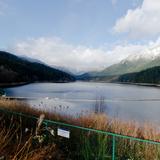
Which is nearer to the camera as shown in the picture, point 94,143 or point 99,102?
point 94,143

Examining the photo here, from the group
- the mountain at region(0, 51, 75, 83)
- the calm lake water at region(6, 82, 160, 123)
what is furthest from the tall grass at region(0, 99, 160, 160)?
the mountain at region(0, 51, 75, 83)

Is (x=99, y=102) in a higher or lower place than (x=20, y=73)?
lower

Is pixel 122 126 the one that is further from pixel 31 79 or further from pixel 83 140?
pixel 31 79

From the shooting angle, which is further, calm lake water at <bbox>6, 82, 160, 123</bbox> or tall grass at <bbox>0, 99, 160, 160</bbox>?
calm lake water at <bbox>6, 82, 160, 123</bbox>

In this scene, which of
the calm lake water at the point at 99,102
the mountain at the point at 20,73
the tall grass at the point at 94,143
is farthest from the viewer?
the mountain at the point at 20,73

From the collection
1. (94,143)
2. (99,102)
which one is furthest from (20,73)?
(94,143)

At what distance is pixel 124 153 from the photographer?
195 inches

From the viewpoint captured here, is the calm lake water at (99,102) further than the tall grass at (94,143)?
Yes

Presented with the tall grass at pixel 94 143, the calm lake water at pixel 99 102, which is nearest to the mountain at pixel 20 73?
the calm lake water at pixel 99 102

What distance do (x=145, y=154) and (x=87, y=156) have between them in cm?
96

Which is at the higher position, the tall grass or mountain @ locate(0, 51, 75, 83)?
mountain @ locate(0, 51, 75, 83)

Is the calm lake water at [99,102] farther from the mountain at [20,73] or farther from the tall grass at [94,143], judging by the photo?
the mountain at [20,73]

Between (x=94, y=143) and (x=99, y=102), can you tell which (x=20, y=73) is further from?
(x=94, y=143)

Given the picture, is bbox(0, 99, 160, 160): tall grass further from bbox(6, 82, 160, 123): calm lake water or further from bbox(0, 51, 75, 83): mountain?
bbox(0, 51, 75, 83): mountain
